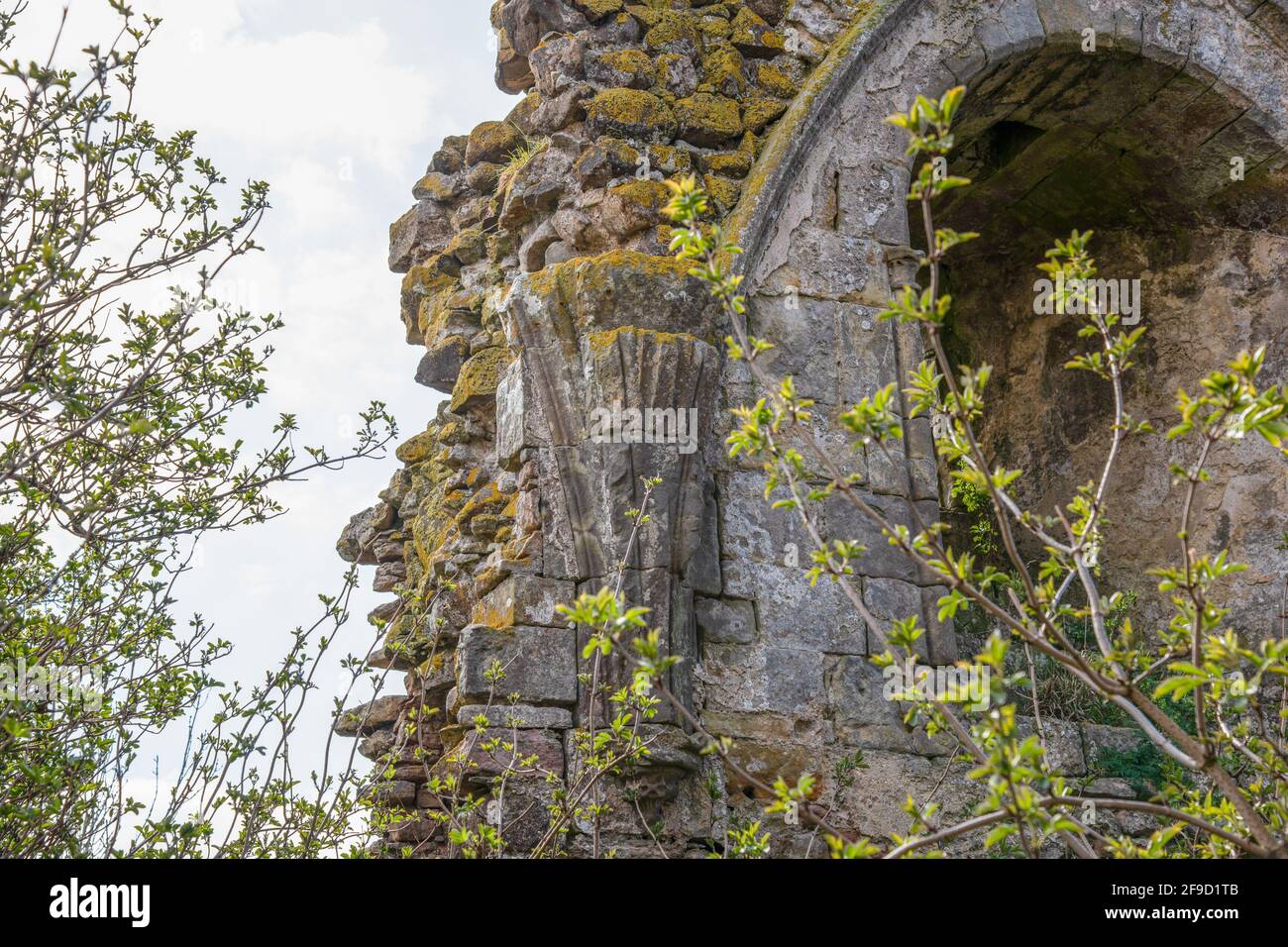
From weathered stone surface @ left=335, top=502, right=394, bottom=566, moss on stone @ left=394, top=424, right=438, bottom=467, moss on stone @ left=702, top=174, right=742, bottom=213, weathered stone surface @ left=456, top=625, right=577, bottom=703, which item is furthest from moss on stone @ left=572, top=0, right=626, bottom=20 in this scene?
weathered stone surface @ left=456, top=625, right=577, bottom=703

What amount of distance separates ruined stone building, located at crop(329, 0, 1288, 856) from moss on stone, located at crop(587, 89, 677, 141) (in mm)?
10

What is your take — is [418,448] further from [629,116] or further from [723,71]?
[723,71]

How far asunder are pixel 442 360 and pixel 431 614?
114cm

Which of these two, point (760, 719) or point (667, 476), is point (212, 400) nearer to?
point (667, 476)

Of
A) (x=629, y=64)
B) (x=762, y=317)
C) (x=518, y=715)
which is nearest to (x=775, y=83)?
(x=629, y=64)

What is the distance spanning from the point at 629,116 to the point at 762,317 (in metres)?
0.90

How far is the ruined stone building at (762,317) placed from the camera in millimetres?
3932

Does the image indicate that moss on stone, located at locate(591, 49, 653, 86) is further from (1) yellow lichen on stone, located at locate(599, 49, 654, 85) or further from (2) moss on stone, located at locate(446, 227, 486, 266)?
(2) moss on stone, located at locate(446, 227, 486, 266)

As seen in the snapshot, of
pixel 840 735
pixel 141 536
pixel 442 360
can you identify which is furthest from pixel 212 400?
pixel 840 735

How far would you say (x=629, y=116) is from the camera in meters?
4.58

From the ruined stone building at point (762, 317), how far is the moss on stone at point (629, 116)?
1 centimetres

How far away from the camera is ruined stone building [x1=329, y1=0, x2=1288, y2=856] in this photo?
393cm

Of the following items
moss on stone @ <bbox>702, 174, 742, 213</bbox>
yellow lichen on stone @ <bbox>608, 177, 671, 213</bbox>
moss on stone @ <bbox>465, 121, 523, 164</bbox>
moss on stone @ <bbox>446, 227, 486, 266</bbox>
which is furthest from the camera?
moss on stone @ <bbox>465, 121, 523, 164</bbox>
